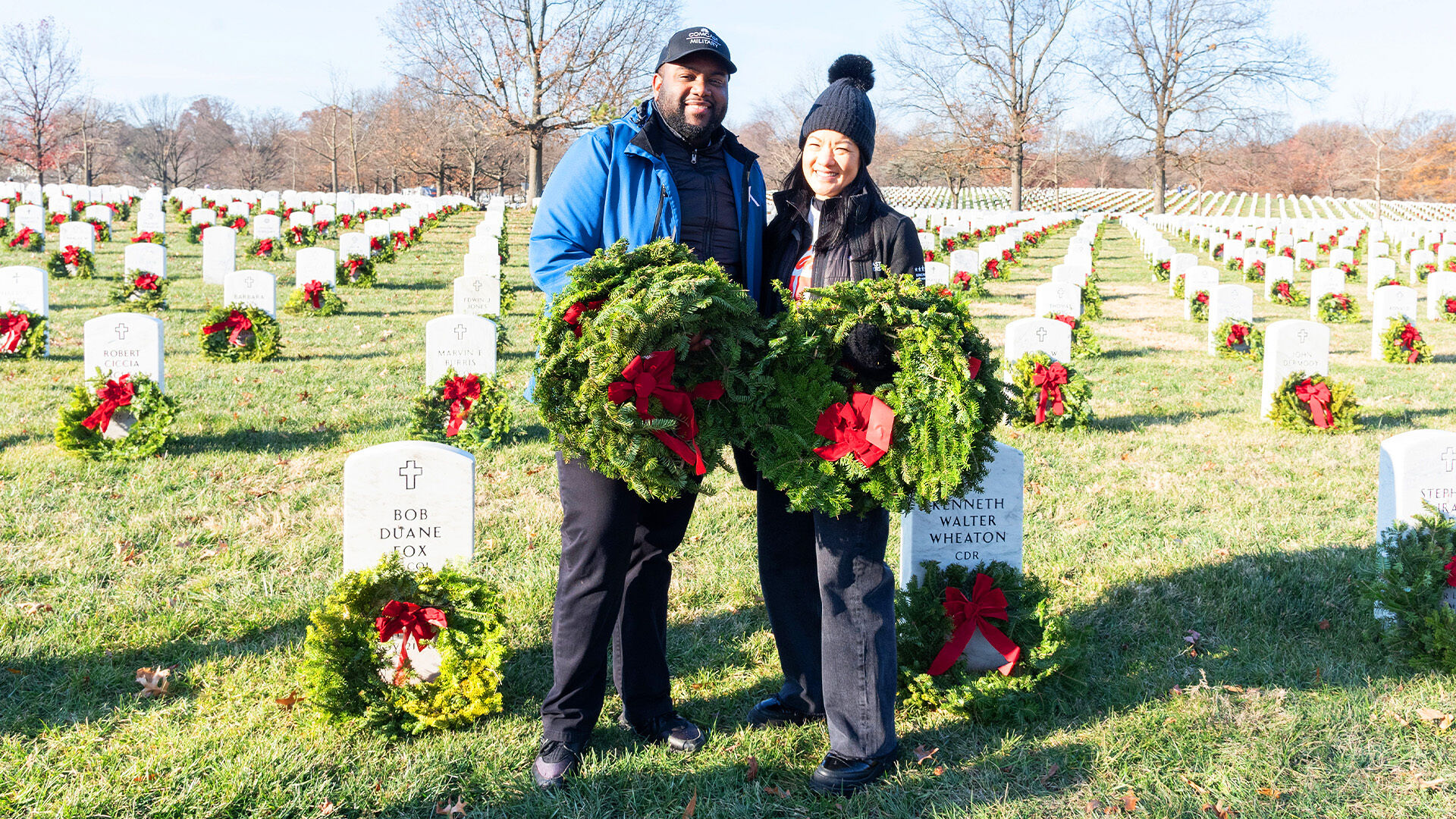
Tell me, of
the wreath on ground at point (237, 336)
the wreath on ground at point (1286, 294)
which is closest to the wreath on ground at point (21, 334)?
the wreath on ground at point (237, 336)

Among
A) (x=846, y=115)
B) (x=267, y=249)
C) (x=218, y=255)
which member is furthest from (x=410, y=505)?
(x=267, y=249)

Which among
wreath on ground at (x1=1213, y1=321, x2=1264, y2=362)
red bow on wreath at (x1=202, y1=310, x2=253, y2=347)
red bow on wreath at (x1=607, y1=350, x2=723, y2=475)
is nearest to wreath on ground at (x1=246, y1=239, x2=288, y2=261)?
red bow on wreath at (x1=202, y1=310, x2=253, y2=347)

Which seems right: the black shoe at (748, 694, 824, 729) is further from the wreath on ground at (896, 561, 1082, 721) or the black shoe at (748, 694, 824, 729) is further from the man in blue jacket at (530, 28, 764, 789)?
the man in blue jacket at (530, 28, 764, 789)

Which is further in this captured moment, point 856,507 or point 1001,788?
point 1001,788

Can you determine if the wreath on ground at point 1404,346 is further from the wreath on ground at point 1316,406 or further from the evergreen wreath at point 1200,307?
the wreath on ground at point 1316,406

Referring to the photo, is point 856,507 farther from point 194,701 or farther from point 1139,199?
point 1139,199

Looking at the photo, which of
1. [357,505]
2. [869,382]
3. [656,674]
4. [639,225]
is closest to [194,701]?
[357,505]

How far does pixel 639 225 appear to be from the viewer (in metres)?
2.82

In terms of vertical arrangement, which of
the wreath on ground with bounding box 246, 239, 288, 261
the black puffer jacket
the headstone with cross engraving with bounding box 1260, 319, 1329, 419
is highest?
the wreath on ground with bounding box 246, 239, 288, 261

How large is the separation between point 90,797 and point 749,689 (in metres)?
2.05

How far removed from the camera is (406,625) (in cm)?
329

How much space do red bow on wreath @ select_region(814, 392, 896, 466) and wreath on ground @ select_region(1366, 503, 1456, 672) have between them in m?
2.46

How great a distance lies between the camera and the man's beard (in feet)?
9.29

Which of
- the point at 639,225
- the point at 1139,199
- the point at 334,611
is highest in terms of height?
the point at 1139,199
